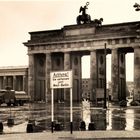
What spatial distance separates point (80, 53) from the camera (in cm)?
9700

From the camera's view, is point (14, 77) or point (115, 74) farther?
point (14, 77)

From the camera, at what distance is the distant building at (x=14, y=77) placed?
116850mm

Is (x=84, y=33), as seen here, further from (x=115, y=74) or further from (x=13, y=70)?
(x=13, y=70)

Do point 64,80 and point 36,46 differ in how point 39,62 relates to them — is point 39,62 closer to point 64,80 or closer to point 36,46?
point 36,46

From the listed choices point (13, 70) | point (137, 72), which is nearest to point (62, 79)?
point (137, 72)

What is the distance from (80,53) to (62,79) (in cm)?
7776

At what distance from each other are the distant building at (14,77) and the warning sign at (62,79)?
95225 mm

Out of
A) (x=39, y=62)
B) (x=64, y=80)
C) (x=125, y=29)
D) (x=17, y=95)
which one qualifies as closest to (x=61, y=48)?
(x=39, y=62)

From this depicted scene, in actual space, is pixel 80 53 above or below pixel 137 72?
above

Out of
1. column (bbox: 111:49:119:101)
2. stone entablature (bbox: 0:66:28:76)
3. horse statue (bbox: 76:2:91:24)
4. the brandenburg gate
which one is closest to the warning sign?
the brandenburg gate

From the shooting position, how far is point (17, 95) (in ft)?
242

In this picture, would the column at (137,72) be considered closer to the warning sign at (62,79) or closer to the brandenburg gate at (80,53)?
the brandenburg gate at (80,53)

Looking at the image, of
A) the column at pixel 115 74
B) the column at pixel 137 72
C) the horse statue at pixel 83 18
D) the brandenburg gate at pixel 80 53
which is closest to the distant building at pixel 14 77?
the brandenburg gate at pixel 80 53

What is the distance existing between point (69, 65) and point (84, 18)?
10.8 meters
